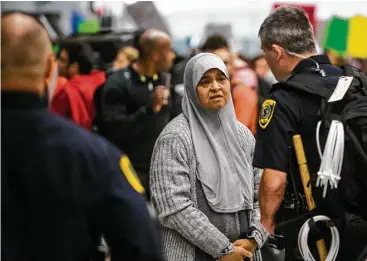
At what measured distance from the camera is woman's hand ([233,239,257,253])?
13.2 feet

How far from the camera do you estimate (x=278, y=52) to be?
13.5ft

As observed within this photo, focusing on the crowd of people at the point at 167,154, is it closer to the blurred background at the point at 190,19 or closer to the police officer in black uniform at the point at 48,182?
the police officer in black uniform at the point at 48,182

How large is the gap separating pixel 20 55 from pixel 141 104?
4242mm

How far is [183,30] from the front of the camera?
2308 centimetres

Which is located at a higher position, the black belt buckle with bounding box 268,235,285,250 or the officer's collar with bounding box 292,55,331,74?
the officer's collar with bounding box 292,55,331,74

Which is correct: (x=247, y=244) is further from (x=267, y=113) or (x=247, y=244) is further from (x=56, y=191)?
(x=56, y=191)

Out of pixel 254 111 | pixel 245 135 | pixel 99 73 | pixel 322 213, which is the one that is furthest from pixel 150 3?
pixel 322 213

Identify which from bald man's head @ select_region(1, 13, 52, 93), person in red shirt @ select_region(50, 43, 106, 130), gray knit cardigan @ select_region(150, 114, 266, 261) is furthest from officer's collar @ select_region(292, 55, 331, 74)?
person in red shirt @ select_region(50, 43, 106, 130)

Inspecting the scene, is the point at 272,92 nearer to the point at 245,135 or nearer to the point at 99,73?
the point at 245,135

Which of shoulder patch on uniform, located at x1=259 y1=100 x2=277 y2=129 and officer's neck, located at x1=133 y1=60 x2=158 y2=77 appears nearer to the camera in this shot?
shoulder patch on uniform, located at x1=259 y1=100 x2=277 y2=129

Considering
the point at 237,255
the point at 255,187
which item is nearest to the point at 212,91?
the point at 255,187

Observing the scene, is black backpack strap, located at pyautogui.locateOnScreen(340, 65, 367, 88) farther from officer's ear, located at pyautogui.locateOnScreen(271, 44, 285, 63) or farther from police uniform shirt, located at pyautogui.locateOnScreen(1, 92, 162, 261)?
police uniform shirt, located at pyautogui.locateOnScreen(1, 92, 162, 261)

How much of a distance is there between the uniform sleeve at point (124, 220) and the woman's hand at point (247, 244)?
1605 millimetres

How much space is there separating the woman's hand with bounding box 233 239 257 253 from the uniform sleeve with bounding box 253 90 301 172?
441mm
